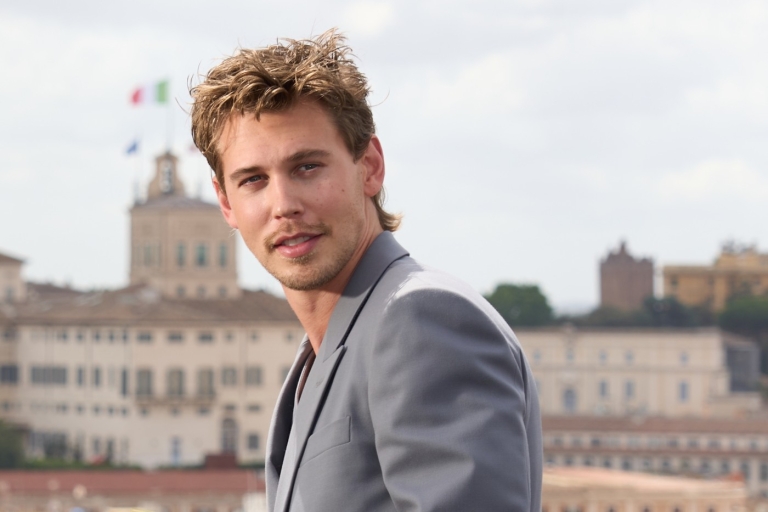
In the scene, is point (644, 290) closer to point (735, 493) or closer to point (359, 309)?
point (735, 493)

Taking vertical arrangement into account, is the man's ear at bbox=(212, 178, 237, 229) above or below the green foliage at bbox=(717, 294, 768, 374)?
below

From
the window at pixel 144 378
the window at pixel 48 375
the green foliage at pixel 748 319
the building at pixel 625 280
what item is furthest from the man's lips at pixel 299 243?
the building at pixel 625 280

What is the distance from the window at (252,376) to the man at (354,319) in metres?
49.4

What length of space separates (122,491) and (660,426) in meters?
17.5

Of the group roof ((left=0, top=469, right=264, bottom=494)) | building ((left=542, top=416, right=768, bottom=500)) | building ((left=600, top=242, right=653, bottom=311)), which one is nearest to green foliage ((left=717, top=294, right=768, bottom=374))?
building ((left=600, top=242, right=653, bottom=311))

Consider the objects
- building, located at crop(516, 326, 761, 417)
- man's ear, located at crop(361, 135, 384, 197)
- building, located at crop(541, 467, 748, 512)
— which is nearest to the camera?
man's ear, located at crop(361, 135, 384, 197)

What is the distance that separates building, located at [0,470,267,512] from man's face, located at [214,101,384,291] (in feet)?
130

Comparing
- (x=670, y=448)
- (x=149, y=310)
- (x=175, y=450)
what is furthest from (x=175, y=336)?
(x=670, y=448)

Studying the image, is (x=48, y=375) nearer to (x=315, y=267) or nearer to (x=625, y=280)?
(x=625, y=280)

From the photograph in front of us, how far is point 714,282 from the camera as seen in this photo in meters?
80.8

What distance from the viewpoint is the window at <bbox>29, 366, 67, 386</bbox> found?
171 feet

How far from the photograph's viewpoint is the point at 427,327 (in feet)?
5.80

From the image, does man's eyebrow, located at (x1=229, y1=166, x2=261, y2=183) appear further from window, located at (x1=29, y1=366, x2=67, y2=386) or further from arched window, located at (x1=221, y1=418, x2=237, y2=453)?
window, located at (x1=29, y1=366, x2=67, y2=386)

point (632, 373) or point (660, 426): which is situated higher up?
point (632, 373)
